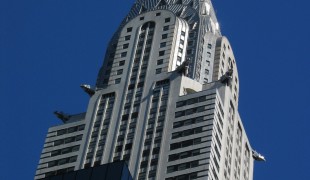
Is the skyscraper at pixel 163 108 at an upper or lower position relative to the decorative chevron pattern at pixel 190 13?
lower

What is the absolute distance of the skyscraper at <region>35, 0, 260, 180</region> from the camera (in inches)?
6166

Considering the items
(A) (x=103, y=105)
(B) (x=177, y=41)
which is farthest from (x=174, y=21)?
(A) (x=103, y=105)

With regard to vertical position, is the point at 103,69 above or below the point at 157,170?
above

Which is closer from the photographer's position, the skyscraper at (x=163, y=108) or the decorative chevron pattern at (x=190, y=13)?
the skyscraper at (x=163, y=108)

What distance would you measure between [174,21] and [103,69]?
Result: 43.2 ft

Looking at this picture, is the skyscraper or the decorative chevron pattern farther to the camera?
the decorative chevron pattern

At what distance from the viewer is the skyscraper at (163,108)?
157 metres

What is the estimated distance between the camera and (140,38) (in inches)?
7136

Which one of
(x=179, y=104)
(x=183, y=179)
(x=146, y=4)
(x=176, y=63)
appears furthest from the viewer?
(x=146, y=4)

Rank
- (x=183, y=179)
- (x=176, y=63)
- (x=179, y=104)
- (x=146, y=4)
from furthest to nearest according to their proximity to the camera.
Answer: (x=146, y=4) < (x=176, y=63) < (x=179, y=104) < (x=183, y=179)

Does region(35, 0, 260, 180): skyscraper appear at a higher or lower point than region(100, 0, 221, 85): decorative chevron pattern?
lower

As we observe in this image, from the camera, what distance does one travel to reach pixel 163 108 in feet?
538

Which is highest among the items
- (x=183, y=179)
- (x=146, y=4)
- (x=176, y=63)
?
(x=146, y=4)

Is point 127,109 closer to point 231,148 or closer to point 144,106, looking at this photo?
point 144,106
